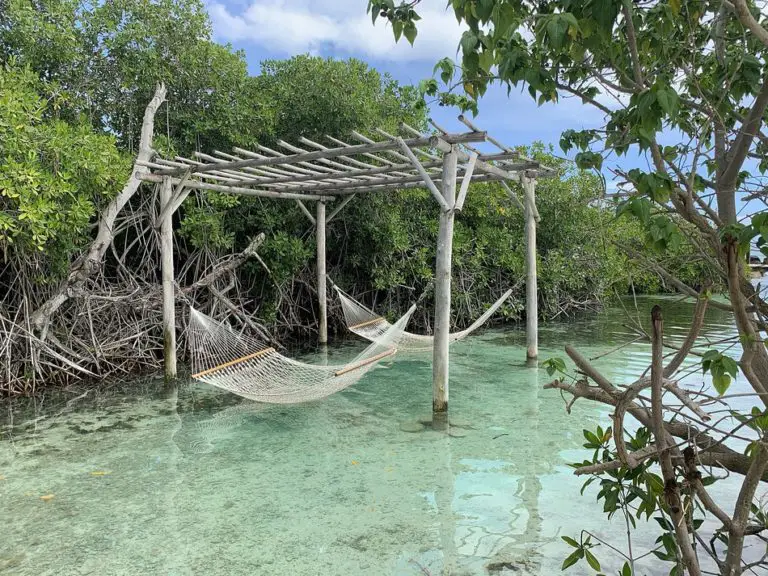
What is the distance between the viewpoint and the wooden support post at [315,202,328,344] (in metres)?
5.91

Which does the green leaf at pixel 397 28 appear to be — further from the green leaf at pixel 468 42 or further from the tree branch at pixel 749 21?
the tree branch at pixel 749 21

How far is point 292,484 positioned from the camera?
2.49 meters

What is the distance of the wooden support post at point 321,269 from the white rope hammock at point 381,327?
84cm

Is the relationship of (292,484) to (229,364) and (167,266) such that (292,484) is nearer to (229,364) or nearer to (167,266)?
(229,364)

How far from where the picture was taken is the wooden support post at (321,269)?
591 cm

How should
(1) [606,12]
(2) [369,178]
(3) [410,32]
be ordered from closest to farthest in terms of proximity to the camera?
1. (1) [606,12]
2. (3) [410,32]
3. (2) [369,178]

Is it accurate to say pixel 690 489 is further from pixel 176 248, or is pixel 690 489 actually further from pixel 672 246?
pixel 176 248

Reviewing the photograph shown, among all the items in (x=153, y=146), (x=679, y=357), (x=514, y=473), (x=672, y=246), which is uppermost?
(x=153, y=146)

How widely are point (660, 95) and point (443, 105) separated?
1.23 metres

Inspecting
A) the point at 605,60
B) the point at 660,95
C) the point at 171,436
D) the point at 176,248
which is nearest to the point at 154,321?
the point at 176,248

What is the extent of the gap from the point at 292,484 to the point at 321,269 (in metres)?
3.74

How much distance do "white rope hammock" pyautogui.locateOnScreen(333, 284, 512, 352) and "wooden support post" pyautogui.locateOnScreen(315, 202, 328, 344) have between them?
0.84 meters

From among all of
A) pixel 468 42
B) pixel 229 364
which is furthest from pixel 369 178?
pixel 468 42

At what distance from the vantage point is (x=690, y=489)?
1066 mm
